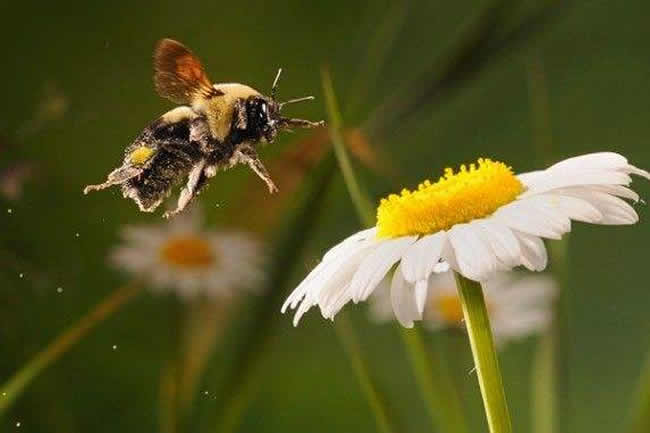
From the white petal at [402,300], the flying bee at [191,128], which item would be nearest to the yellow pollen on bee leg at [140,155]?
the flying bee at [191,128]

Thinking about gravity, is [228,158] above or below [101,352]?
above

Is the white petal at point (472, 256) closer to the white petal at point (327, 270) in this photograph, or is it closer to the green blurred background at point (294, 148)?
the white petal at point (327, 270)

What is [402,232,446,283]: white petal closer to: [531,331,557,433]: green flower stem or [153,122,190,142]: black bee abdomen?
[153,122,190,142]: black bee abdomen

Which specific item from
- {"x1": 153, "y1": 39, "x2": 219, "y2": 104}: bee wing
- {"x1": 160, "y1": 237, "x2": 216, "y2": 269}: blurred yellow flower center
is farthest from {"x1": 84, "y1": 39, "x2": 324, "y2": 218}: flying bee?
{"x1": 160, "y1": 237, "x2": 216, "y2": 269}: blurred yellow flower center

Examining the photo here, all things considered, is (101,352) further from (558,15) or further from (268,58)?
(558,15)

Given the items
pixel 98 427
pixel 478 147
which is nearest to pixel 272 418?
pixel 98 427

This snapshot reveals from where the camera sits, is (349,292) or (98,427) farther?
(98,427)
